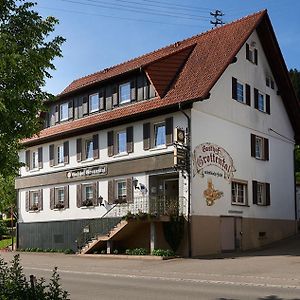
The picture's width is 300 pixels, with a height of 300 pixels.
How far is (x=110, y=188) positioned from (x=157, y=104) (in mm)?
5686

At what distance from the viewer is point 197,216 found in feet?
86.9

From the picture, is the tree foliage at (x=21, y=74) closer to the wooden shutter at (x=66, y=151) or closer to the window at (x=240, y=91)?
the window at (x=240, y=91)

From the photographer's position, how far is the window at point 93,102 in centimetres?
3256

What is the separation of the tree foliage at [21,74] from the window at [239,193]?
21125mm

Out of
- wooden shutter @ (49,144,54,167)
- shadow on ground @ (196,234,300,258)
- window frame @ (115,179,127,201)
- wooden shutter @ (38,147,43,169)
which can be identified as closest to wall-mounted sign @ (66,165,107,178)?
window frame @ (115,179,127,201)

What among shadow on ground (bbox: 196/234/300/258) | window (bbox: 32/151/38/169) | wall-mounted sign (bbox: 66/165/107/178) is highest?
window (bbox: 32/151/38/169)

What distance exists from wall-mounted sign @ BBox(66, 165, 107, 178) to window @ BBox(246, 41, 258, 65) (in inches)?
403

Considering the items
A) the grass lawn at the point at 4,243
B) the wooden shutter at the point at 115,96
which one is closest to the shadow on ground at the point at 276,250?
the wooden shutter at the point at 115,96

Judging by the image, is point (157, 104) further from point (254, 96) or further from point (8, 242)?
point (8, 242)

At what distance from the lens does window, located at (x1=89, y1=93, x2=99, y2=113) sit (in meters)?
32.6

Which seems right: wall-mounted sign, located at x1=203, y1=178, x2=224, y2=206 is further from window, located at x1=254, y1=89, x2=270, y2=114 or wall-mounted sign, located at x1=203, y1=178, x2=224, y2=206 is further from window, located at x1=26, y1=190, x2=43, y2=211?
window, located at x1=26, y1=190, x2=43, y2=211

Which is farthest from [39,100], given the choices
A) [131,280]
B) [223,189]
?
[223,189]

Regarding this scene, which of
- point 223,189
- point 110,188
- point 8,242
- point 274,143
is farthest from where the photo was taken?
point 8,242

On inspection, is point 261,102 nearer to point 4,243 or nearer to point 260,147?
point 260,147
